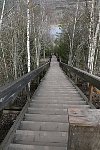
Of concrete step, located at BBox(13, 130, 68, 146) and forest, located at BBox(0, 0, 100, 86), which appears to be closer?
concrete step, located at BBox(13, 130, 68, 146)

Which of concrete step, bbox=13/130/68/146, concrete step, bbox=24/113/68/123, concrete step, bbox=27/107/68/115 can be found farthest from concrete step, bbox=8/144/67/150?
concrete step, bbox=27/107/68/115

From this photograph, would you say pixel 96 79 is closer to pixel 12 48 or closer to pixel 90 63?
pixel 90 63

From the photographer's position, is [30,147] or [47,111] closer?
[30,147]

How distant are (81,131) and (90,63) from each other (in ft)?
43.4

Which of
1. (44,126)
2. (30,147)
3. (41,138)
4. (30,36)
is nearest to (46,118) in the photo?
(44,126)

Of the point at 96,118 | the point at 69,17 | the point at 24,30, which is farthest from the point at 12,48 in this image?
Result: the point at 96,118

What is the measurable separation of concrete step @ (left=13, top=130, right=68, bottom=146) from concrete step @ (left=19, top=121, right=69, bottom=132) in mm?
311

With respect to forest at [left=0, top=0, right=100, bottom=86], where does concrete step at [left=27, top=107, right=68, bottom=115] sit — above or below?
below

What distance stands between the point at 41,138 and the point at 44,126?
0.57m

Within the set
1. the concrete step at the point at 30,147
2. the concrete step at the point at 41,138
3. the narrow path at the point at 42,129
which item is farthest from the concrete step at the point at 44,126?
the concrete step at the point at 30,147

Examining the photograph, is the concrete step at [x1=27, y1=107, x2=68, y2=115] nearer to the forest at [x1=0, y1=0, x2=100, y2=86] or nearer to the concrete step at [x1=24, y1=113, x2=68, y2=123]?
the concrete step at [x1=24, y1=113, x2=68, y2=123]

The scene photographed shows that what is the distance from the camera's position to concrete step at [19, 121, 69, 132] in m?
4.62

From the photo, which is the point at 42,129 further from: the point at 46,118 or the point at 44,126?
the point at 46,118

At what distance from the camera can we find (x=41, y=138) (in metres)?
4.15
